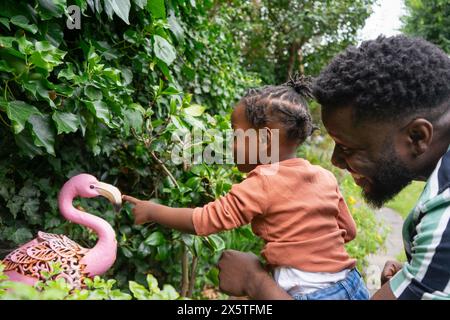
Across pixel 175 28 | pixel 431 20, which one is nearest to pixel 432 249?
pixel 175 28

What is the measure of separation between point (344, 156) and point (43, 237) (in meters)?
1.25

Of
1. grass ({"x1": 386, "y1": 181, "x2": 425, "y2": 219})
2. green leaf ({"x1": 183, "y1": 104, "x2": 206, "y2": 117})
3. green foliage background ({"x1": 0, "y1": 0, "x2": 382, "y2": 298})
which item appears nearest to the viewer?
green foliage background ({"x1": 0, "y1": 0, "x2": 382, "y2": 298})

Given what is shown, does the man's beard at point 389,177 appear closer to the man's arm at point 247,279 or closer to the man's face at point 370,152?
the man's face at point 370,152

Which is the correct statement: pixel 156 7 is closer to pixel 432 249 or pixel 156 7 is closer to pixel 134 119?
pixel 134 119

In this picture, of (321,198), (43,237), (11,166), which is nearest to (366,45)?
(321,198)

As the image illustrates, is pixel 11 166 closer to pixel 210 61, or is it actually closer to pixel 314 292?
pixel 314 292

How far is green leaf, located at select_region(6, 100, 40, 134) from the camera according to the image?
5.46 feet

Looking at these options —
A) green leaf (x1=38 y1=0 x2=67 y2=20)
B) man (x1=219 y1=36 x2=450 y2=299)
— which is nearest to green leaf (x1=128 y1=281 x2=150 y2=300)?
man (x1=219 y1=36 x2=450 y2=299)

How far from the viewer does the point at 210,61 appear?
3924mm

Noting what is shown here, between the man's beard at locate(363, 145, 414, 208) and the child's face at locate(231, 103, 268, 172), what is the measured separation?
1.81 ft

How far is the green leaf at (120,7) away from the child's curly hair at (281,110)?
0.64 metres

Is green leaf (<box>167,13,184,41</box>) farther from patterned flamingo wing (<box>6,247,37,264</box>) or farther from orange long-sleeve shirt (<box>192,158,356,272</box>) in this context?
patterned flamingo wing (<box>6,247,37,264</box>)

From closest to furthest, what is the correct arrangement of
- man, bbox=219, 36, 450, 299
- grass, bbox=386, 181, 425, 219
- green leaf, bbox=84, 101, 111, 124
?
1. man, bbox=219, 36, 450, 299
2. green leaf, bbox=84, 101, 111, 124
3. grass, bbox=386, 181, 425, 219

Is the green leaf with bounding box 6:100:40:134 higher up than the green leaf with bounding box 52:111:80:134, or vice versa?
the green leaf with bounding box 6:100:40:134
